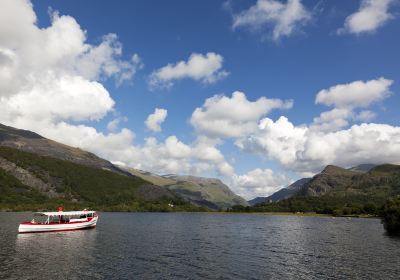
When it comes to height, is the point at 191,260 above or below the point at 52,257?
below

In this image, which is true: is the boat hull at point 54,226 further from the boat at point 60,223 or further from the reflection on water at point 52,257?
the reflection on water at point 52,257

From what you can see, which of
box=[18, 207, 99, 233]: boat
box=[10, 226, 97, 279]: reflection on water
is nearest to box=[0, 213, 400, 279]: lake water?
box=[10, 226, 97, 279]: reflection on water

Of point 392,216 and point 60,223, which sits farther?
point 60,223

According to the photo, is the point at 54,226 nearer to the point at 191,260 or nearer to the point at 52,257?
the point at 52,257

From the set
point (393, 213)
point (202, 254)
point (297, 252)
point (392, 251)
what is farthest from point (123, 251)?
point (393, 213)

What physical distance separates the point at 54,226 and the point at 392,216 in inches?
5337

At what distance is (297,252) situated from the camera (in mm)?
101562

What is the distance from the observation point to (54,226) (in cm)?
14912

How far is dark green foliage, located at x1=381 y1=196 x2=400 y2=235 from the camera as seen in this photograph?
150 meters

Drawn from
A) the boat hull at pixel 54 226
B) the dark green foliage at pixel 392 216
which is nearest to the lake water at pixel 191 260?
the boat hull at pixel 54 226

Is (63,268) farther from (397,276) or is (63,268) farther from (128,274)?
(397,276)

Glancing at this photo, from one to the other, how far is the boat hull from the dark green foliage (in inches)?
4987

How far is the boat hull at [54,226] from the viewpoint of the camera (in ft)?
449

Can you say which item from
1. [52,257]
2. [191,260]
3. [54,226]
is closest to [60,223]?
[54,226]
